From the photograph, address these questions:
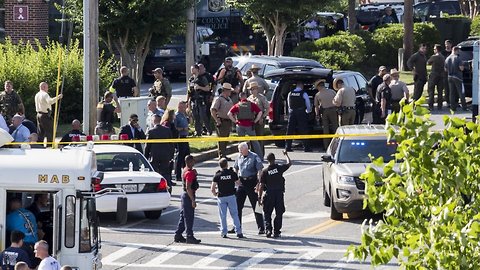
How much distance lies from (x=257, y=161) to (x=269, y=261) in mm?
2433

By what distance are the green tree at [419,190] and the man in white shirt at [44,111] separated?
17.8 m

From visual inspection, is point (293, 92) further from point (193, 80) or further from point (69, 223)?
point (69, 223)

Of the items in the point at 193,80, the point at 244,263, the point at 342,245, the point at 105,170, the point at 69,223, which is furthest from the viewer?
the point at 193,80

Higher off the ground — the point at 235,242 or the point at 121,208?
the point at 121,208

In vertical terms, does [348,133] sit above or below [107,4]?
below

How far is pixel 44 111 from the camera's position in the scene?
2552 cm

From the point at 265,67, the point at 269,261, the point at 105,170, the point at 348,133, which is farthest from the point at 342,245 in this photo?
the point at 265,67

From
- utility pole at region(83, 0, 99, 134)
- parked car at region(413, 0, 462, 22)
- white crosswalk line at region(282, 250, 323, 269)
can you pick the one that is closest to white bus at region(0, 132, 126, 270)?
white crosswalk line at region(282, 250, 323, 269)

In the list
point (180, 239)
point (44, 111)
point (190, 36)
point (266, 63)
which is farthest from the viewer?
point (190, 36)

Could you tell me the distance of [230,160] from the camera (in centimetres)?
2586

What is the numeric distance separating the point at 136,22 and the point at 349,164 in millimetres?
12526

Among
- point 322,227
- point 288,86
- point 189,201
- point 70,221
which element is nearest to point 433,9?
point 288,86

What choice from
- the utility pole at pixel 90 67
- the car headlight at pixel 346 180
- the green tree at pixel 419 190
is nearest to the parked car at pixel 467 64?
the utility pole at pixel 90 67

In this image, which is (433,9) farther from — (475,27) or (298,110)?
(298,110)
